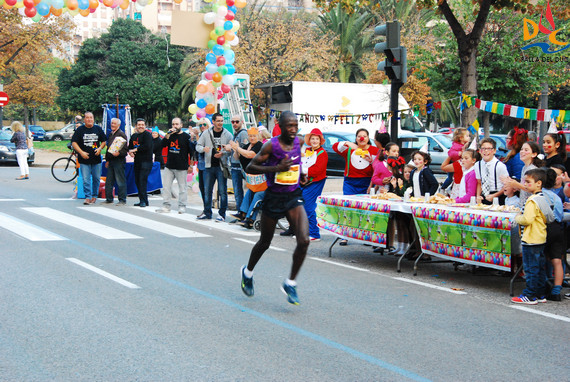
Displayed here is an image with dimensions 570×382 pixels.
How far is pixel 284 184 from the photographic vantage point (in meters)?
7.11

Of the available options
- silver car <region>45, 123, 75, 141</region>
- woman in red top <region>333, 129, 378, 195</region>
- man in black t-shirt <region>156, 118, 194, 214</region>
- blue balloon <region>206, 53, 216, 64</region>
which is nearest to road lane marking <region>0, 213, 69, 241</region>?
man in black t-shirt <region>156, 118, 194, 214</region>

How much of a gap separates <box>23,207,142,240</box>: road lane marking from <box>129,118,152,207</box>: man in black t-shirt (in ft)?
6.39

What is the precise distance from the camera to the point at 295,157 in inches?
282

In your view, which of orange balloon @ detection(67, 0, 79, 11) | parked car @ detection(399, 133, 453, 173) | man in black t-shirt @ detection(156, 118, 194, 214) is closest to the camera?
man in black t-shirt @ detection(156, 118, 194, 214)

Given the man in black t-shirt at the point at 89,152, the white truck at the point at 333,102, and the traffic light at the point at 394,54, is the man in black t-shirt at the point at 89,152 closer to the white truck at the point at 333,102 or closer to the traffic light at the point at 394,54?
the traffic light at the point at 394,54

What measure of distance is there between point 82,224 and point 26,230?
116 cm

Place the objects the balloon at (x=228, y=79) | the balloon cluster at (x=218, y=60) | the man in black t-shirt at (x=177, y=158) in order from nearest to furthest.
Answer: the man in black t-shirt at (x=177, y=158) < the balloon cluster at (x=218, y=60) < the balloon at (x=228, y=79)

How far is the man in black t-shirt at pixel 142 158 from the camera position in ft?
50.9

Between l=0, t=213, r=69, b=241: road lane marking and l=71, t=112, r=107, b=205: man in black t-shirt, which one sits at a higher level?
l=71, t=112, r=107, b=205: man in black t-shirt

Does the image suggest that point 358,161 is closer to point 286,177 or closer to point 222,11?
point 286,177

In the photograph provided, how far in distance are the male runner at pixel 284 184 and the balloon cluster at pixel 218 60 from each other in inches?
407

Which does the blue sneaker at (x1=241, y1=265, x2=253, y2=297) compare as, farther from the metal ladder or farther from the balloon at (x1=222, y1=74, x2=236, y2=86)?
the metal ladder

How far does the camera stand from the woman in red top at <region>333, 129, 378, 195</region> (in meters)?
11.2

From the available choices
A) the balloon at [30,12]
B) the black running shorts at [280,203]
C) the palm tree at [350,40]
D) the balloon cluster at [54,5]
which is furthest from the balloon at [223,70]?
the palm tree at [350,40]
